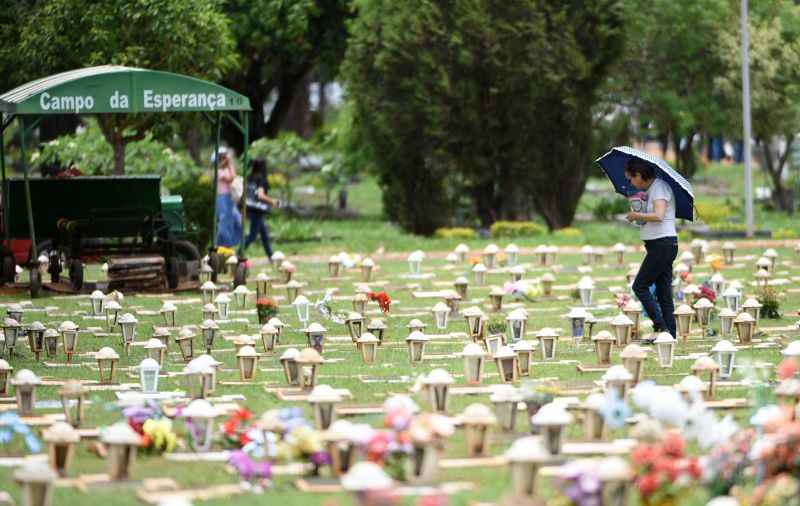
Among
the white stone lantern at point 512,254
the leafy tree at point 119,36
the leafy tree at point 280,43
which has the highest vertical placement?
the leafy tree at point 280,43

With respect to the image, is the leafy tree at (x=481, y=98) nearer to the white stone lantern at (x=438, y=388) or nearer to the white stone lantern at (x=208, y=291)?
the white stone lantern at (x=208, y=291)

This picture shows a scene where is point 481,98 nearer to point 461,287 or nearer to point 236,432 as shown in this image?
point 461,287

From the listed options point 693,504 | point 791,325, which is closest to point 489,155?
point 791,325

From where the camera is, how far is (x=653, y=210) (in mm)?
12898

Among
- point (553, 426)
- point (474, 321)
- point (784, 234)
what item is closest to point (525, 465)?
point (553, 426)

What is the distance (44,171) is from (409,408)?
16.7 metres

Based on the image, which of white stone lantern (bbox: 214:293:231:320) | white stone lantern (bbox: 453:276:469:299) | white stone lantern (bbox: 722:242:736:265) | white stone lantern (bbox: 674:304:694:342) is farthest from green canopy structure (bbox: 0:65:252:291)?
white stone lantern (bbox: 722:242:736:265)

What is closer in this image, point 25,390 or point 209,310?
point 25,390

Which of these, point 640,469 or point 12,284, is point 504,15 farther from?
point 640,469

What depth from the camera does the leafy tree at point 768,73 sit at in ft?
94.6

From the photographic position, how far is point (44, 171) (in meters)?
23.1

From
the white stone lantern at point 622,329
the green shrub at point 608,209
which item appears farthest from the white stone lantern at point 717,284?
the green shrub at point 608,209

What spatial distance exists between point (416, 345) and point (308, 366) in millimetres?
1638

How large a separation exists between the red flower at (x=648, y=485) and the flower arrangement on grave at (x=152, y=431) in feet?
9.27
